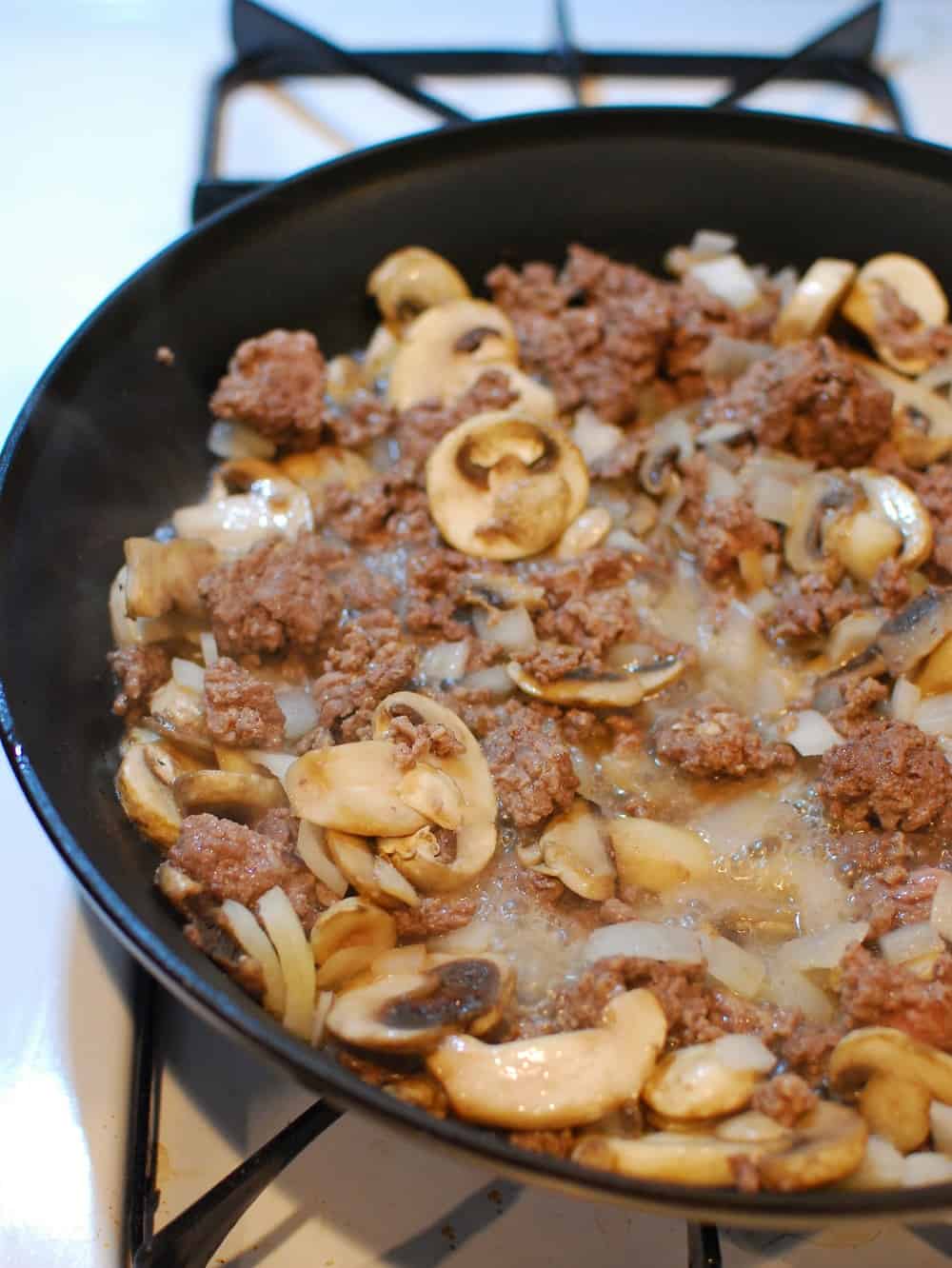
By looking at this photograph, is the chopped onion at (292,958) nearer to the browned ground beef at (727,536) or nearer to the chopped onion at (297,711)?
the chopped onion at (297,711)

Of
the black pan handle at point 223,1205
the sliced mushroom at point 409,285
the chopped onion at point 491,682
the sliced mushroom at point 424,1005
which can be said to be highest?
the sliced mushroom at point 409,285

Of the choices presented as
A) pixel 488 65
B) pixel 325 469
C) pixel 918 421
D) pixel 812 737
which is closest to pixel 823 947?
pixel 812 737

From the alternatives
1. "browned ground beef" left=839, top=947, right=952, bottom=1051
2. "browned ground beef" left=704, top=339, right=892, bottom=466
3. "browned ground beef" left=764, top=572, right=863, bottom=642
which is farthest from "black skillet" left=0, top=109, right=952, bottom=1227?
"browned ground beef" left=764, top=572, right=863, bottom=642

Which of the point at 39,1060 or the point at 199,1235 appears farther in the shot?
the point at 39,1060

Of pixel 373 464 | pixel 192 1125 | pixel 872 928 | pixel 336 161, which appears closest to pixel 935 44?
pixel 336 161

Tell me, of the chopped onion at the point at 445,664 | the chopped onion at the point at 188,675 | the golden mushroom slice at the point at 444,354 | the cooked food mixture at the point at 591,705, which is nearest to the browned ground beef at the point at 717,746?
the cooked food mixture at the point at 591,705

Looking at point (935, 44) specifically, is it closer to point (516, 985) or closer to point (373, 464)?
point (373, 464)

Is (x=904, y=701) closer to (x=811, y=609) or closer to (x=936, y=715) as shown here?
(x=936, y=715)
